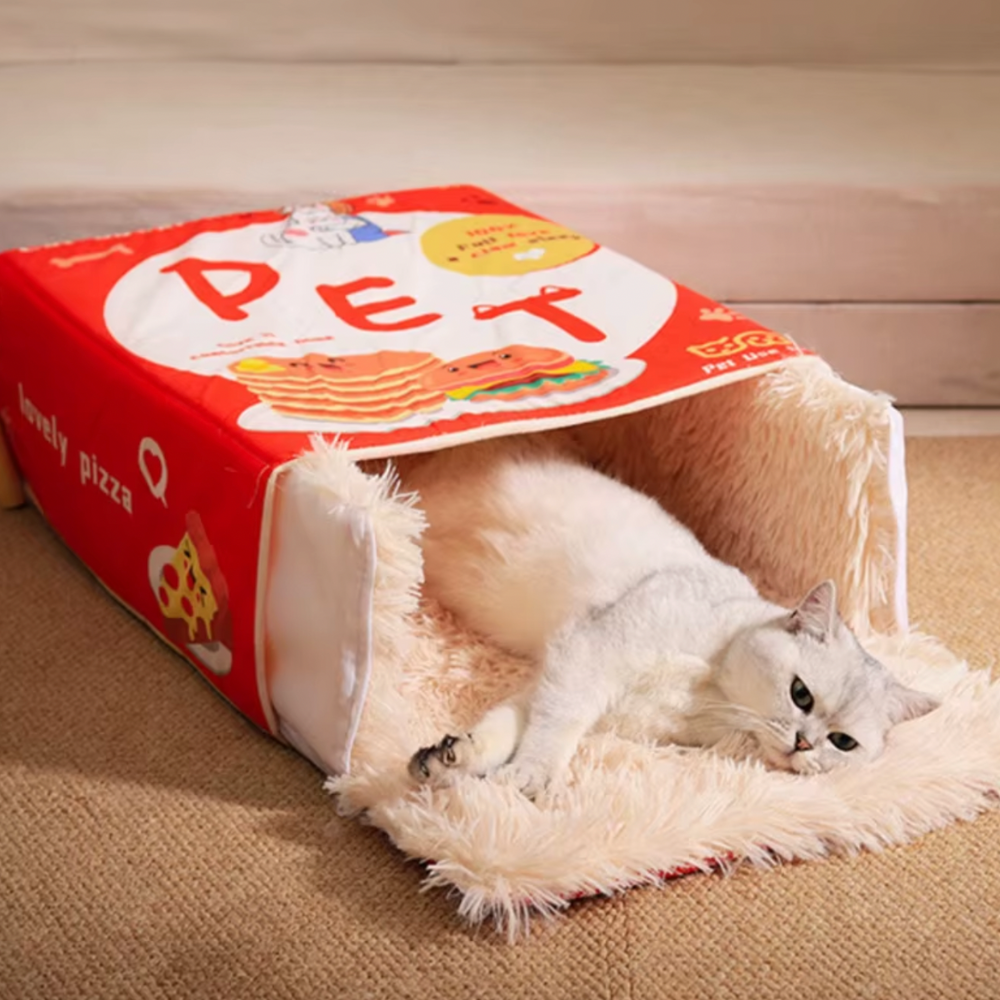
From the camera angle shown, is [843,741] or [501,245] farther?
[501,245]

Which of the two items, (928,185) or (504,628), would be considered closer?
(504,628)

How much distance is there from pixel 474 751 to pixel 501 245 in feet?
2.79

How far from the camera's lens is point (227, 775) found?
5.09 ft

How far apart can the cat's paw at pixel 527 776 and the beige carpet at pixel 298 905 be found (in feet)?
0.41

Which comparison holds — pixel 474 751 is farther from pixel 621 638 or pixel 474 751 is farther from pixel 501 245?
pixel 501 245

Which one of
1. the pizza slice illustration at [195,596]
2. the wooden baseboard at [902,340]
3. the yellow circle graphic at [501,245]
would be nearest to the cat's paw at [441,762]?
the pizza slice illustration at [195,596]

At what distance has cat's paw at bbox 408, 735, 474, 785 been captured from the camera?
1406 millimetres

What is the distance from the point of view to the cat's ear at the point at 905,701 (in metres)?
1.46

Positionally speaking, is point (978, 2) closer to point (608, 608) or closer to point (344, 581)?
point (608, 608)

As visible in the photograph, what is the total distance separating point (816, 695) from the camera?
143 centimetres

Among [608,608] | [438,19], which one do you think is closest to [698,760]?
[608,608]

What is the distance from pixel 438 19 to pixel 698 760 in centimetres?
185

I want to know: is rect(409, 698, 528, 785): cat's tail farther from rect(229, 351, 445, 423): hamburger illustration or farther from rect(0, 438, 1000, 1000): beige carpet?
rect(229, 351, 445, 423): hamburger illustration

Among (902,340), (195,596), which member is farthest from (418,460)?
(902,340)
